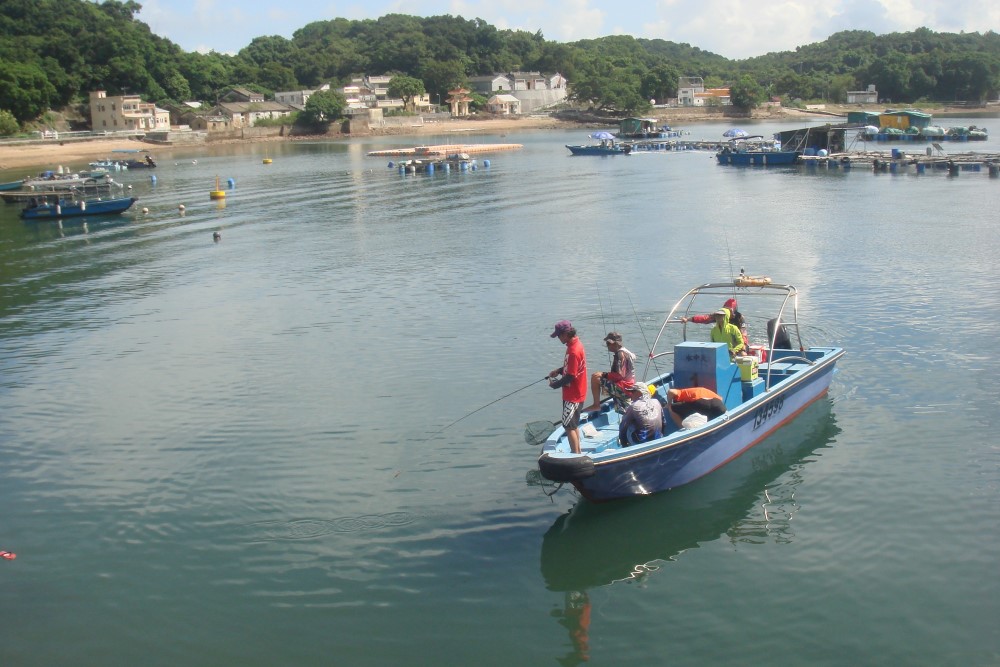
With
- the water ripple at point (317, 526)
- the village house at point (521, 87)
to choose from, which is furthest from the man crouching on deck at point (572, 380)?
the village house at point (521, 87)

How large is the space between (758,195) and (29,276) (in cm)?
4014

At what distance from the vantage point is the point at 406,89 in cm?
16688

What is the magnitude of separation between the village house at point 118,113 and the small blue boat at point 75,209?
76.2 metres

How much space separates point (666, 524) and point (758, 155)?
6826 cm

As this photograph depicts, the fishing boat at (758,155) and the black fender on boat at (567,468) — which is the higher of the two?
the fishing boat at (758,155)

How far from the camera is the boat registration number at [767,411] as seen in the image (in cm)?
1568

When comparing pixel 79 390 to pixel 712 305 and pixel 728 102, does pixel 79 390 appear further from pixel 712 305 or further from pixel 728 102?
pixel 728 102

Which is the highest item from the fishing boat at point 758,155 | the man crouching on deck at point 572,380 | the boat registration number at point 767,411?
the fishing boat at point 758,155

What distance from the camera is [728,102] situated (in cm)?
18838

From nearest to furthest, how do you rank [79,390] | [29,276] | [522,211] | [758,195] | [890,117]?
[79,390]
[29,276]
[522,211]
[758,195]
[890,117]

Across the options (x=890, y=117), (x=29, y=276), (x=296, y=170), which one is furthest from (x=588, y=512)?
(x=890, y=117)

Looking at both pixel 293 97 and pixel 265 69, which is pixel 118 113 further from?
pixel 265 69

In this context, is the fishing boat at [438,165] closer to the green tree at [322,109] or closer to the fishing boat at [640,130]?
the fishing boat at [640,130]

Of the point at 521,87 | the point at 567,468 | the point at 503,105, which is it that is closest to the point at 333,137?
the point at 503,105
